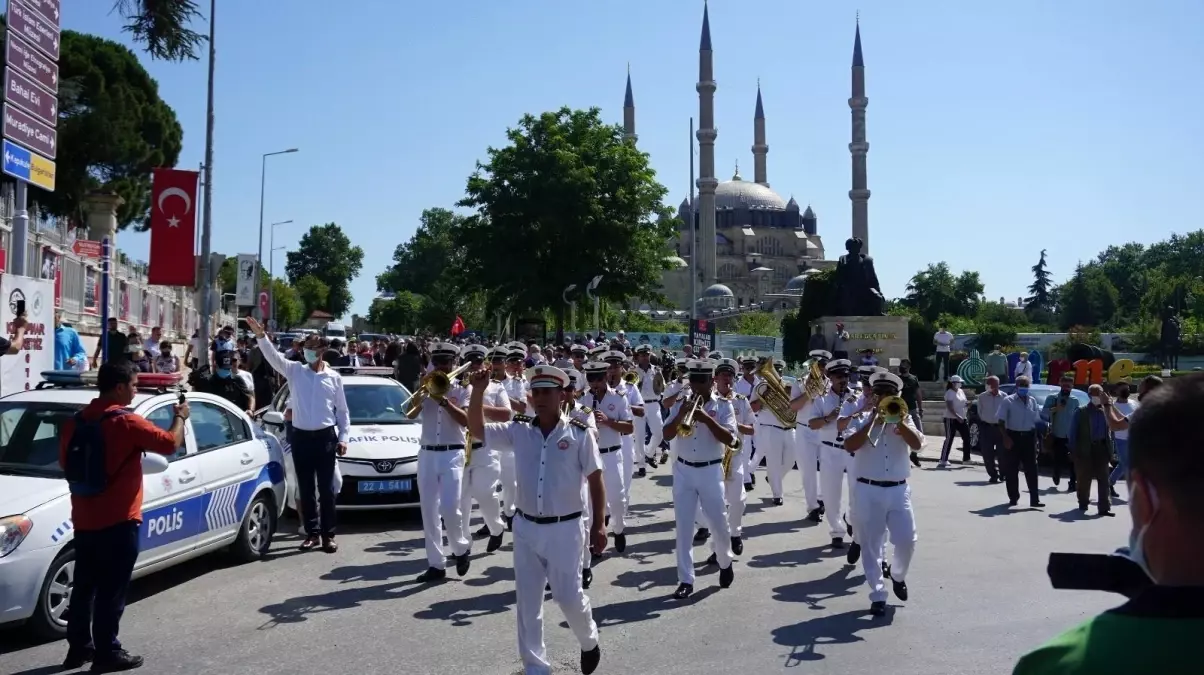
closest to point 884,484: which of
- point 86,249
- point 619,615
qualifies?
point 619,615

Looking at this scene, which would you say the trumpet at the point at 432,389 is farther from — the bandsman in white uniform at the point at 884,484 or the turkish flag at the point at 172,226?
the turkish flag at the point at 172,226

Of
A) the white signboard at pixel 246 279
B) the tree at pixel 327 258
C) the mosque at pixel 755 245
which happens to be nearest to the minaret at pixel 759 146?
the mosque at pixel 755 245

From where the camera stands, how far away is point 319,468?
31.0 feet

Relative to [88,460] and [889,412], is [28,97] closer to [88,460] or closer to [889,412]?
[88,460]

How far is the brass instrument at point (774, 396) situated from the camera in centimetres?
1189

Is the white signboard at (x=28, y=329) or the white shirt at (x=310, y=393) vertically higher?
the white signboard at (x=28, y=329)

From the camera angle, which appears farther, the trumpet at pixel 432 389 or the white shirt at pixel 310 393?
the white shirt at pixel 310 393

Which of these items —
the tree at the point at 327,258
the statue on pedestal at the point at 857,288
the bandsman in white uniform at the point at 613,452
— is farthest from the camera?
the tree at the point at 327,258

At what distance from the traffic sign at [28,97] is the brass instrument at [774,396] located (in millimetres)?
8638

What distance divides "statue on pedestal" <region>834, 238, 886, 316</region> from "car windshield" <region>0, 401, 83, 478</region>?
29.6 metres

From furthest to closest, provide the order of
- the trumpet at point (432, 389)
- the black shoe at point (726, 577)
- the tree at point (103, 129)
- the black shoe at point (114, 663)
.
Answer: the tree at point (103, 129)
the black shoe at point (726, 577)
the trumpet at point (432, 389)
the black shoe at point (114, 663)

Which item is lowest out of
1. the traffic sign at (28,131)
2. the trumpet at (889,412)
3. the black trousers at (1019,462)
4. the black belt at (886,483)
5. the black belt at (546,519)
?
the black trousers at (1019,462)

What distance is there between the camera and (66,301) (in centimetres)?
2680

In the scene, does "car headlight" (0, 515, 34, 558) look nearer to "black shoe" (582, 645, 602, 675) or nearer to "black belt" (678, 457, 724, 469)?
"black shoe" (582, 645, 602, 675)
